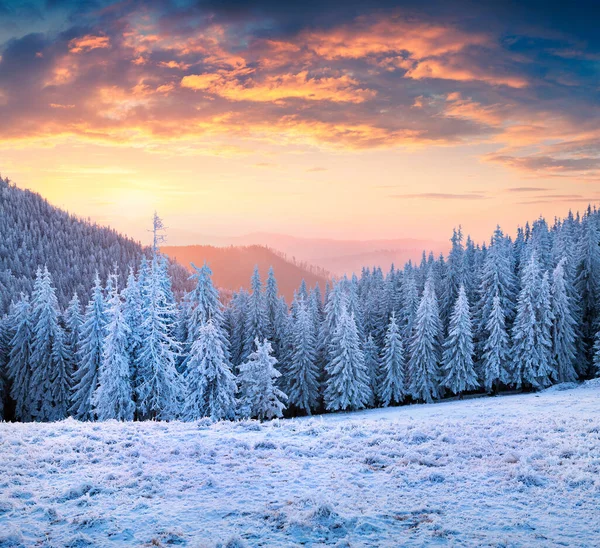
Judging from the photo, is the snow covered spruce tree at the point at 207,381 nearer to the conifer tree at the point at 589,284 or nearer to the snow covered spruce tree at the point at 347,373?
the snow covered spruce tree at the point at 347,373

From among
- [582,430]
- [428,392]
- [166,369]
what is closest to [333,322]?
[428,392]

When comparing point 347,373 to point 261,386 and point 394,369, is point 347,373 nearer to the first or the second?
point 394,369

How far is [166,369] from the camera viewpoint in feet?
109

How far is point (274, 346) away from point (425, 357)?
67.0 feet

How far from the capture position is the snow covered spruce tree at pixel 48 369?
44.3 metres

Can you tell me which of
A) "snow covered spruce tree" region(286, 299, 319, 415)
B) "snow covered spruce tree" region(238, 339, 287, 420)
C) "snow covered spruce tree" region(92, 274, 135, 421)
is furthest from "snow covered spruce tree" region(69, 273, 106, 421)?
"snow covered spruce tree" region(286, 299, 319, 415)

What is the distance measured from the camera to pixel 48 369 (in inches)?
1762

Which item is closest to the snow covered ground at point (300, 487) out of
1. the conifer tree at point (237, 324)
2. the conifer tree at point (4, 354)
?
the conifer tree at point (4, 354)

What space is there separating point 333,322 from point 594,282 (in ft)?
108

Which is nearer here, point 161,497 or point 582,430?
point 161,497

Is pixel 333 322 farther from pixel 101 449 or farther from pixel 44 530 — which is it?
pixel 44 530

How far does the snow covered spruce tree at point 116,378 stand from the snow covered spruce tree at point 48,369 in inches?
588

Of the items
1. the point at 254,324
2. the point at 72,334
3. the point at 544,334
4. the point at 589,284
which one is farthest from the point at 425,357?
the point at 72,334

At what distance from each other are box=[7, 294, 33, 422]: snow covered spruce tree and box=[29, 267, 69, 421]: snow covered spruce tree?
85 centimetres
